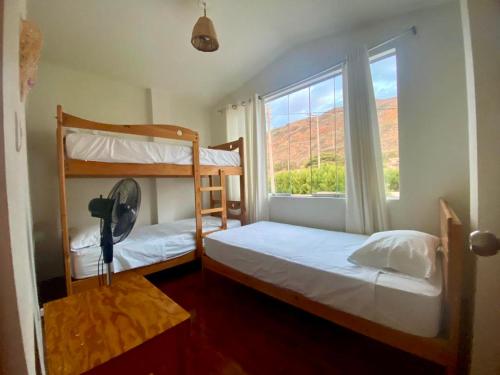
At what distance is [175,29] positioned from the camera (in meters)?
2.32

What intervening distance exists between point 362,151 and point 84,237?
9.28 ft

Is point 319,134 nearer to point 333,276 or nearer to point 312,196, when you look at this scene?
point 312,196

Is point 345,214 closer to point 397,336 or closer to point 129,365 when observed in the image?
point 397,336

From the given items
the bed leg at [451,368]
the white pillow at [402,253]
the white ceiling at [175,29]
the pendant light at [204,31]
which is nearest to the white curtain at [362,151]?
the white ceiling at [175,29]

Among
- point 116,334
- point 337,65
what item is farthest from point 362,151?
point 116,334

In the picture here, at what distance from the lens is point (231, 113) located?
3.51 m

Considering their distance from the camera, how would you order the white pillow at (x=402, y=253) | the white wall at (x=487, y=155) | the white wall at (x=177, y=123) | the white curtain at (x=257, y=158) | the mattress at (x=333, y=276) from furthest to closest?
the white wall at (x=177, y=123) → the white curtain at (x=257, y=158) → the white pillow at (x=402, y=253) → the mattress at (x=333, y=276) → the white wall at (x=487, y=155)

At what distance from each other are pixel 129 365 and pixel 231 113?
3.42 m

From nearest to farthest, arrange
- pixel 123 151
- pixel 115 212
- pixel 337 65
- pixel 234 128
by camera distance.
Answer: pixel 115 212 → pixel 123 151 → pixel 337 65 → pixel 234 128

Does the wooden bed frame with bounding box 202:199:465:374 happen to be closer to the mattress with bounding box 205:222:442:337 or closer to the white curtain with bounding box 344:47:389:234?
the mattress with bounding box 205:222:442:337

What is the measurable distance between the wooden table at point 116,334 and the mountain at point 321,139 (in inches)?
90.2

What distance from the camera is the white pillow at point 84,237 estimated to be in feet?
5.97

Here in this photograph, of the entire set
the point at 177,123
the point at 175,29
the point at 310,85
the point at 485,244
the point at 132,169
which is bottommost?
the point at 485,244

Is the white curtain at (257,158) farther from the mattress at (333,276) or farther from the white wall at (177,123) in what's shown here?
the white wall at (177,123)
